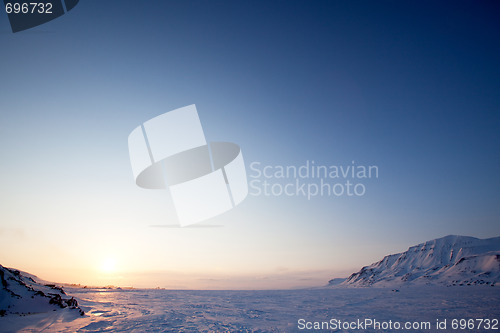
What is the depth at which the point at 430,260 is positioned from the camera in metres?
190

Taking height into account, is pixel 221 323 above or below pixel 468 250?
above

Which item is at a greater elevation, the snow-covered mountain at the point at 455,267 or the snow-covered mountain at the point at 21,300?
the snow-covered mountain at the point at 21,300

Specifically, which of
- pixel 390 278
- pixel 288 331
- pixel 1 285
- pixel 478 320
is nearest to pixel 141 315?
pixel 1 285

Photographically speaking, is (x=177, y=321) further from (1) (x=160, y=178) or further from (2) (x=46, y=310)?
(1) (x=160, y=178)

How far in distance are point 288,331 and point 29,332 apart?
30.8 feet
